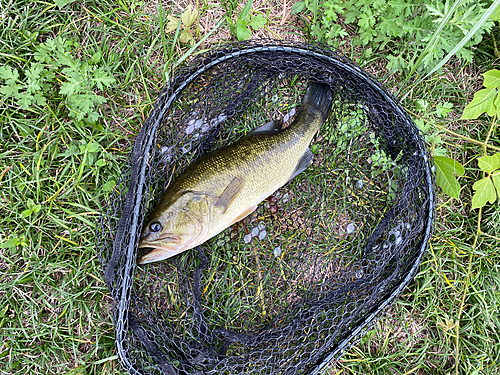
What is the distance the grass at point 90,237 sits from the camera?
250cm

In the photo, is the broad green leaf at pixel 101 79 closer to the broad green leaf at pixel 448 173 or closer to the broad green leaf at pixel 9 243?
the broad green leaf at pixel 9 243

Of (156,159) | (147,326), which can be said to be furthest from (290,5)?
(147,326)

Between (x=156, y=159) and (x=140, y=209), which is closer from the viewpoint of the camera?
(x=140, y=209)

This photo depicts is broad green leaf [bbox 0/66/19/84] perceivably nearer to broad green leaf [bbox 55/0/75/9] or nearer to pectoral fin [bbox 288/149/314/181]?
broad green leaf [bbox 55/0/75/9]

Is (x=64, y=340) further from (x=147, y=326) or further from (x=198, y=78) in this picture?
(x=198, y=78)

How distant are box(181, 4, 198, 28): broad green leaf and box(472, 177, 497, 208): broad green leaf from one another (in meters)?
2.62

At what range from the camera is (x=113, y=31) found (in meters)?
2.63

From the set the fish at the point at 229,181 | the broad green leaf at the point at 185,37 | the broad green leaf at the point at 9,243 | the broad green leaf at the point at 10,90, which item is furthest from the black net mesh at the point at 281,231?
the broad green leaf at the point at 10,90

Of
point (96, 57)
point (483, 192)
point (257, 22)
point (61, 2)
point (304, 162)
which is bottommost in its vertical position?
point (483, 192)

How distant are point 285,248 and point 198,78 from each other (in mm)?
1466

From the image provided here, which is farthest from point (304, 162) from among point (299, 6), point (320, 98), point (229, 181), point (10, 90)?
point (10, 90)

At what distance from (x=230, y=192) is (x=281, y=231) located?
2.15 ft

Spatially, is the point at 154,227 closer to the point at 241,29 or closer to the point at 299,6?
the point at 241,29

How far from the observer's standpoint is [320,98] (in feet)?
8.13
